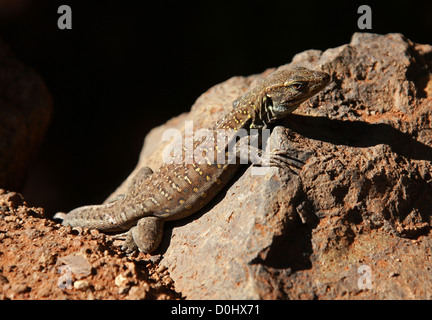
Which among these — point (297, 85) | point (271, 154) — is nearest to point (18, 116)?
point (271, 154)

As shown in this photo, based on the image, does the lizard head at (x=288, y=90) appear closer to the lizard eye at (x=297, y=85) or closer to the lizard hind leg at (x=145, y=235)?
the lizard eye at (x=297, y=85)

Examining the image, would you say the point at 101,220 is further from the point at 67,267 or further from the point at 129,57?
the point at 129,57

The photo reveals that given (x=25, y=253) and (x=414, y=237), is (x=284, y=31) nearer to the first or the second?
(x=414, y=237)

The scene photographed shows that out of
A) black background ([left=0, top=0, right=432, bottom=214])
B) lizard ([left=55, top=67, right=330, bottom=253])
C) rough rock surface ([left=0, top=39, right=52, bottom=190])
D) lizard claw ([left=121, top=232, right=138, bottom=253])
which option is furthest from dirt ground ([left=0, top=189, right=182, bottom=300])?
black background ([left=0, top=0, right=432, bottom=214])

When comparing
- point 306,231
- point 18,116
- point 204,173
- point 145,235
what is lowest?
point 145,235

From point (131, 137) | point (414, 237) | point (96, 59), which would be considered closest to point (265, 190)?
point (414, 237)

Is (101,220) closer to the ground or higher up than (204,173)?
closer to the ground
